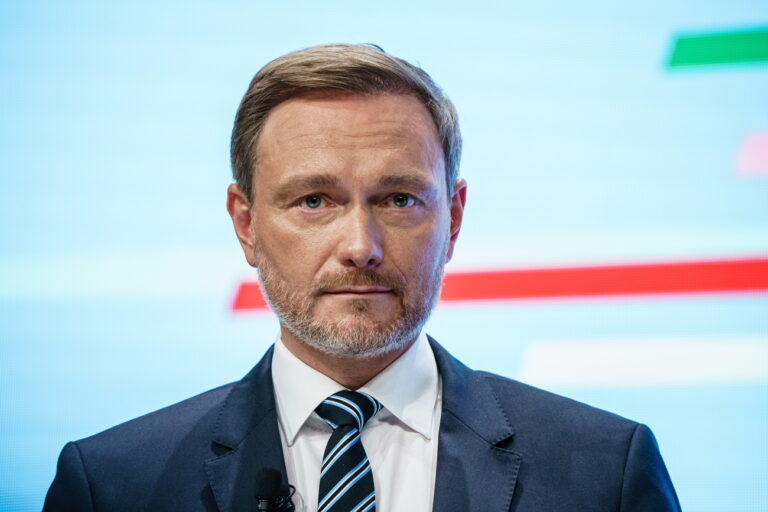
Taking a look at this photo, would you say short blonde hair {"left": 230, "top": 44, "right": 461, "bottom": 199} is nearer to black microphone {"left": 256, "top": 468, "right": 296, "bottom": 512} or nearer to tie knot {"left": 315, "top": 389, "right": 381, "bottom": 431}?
tie knot {"left": 315, "top": 389, "right": 381, "bottom": 431}

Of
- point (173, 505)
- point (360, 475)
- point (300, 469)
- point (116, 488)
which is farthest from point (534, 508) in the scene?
point (116, 488)

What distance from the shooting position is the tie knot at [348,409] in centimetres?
216

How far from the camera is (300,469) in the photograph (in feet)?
7.06

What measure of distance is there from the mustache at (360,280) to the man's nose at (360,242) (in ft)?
0.06

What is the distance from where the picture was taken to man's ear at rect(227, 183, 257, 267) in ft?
7.83

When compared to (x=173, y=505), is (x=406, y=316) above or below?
above

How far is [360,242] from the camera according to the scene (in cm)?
208

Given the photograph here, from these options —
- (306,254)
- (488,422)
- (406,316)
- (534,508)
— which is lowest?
(534,508)

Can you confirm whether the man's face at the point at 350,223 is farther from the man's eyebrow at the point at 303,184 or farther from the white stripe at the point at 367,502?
the white stripe at the point at 367,502

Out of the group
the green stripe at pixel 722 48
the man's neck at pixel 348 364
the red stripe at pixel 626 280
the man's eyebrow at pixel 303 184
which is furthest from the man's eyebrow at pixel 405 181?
the green stripe at pixel 722 48

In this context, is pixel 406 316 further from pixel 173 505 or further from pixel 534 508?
pixel 173 505

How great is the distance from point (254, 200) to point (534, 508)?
994 millimetres

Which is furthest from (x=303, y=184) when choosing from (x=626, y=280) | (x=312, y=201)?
(x=626, y=280)

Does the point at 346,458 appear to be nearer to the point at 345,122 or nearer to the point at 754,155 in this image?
the point at 345,122
